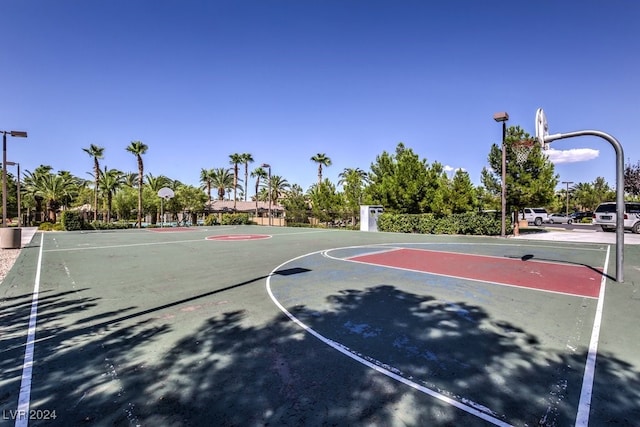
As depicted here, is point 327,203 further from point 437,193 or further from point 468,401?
point 468,401

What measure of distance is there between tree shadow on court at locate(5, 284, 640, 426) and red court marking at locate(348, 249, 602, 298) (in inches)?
149

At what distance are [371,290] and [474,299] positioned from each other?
88.5 inches

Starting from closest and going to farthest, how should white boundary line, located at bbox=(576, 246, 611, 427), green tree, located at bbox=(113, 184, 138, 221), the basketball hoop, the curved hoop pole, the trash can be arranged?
white boundary line, located at bbox=(576, 246, 611, 427)
the curved hoop pole
the trash can
the basketball hoop
green tree, located at bbox=(113, 184, 138, 221)

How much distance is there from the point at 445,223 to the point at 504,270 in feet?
50.4

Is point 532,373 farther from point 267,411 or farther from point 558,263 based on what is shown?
point 558,263

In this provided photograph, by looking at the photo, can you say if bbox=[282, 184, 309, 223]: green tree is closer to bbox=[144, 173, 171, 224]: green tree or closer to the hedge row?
the hedge row

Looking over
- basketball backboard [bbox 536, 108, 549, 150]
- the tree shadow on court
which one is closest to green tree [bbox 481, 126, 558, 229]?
basketball backboard [bbox 536, 108, 549, 150]

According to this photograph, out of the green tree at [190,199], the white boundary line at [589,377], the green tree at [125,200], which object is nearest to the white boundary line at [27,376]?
the white boundary line at [589,377]

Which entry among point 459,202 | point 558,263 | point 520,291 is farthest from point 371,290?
point 459,202

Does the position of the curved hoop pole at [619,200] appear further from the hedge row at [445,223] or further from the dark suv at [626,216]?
the dark suv at [626,216]

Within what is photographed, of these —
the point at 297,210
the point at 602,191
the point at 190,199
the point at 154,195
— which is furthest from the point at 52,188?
the point at 602,191

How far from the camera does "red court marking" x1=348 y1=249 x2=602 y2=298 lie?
8.15 metres

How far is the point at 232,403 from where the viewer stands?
3262 millimetres

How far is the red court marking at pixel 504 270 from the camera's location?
8.15 metres
